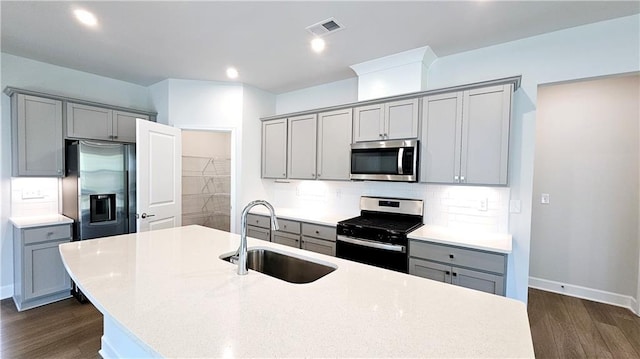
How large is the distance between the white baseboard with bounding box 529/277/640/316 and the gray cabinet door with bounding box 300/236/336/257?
2550 millimetres

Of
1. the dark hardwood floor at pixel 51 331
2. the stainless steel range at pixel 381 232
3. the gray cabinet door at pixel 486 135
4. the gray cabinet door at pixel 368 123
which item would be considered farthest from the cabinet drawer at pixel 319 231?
the dark hardwood floor at pixel 51 331

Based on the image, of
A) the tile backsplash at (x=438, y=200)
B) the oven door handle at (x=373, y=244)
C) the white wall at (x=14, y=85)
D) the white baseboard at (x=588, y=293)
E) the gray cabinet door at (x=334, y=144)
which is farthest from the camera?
the gray cabinet door at (x=334, y=144)

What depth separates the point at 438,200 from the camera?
297cm

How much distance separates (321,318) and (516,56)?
2854mm

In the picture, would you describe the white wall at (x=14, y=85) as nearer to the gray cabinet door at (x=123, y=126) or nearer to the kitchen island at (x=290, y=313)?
the gray cabinet door at (x=123, y=126)

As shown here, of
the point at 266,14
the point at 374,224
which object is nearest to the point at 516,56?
the point at 374,224

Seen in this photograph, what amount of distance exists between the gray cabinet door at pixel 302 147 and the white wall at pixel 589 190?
2485 millimetres

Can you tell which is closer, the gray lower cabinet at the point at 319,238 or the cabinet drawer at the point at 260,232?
the gray lower cabinet at the point at 319,238

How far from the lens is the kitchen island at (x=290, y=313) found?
866 mm

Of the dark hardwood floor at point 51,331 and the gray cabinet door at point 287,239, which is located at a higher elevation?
the gray cabinet door at point 287,239

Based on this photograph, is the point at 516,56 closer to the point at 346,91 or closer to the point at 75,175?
the point at 346,91

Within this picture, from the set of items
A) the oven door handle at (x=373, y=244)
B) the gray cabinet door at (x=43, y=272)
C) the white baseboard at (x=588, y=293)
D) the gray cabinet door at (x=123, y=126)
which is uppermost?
the gray cabinet door at (x=123, y=126)

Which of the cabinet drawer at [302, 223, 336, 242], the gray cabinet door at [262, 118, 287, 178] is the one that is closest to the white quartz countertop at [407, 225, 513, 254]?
the cabinet drawer at [302, 223, 336, 242]

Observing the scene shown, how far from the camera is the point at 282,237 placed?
3.56 meters
